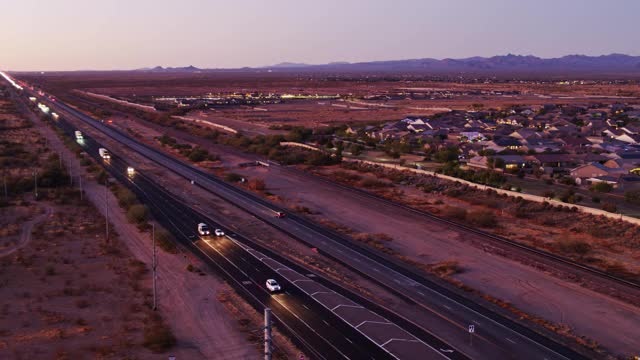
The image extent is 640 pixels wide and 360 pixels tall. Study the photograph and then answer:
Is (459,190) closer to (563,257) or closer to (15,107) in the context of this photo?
(563,257)

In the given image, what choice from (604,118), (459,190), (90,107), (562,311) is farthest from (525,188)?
(90,107)

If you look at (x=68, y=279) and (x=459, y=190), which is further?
(x=459, y=190)

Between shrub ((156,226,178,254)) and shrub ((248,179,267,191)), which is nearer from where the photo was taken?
shrub ((156,226,178,254))

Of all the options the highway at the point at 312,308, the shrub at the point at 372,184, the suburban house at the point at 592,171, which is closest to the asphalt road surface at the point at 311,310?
the highway at the point at 312,308

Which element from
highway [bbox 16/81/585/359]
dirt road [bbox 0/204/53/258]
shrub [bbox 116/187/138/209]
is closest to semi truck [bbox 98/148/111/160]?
shrub [bbox 116/187/138/209]

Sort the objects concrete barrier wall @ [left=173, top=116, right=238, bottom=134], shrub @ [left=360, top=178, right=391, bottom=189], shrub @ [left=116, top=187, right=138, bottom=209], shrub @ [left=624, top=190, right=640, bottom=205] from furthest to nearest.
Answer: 1. concrete barrier wall @ [left=173, top=116, right=238, bottom=134]
2. shrub @ [left=360, top=178, right=391, bottom=189]
3. shrub @ [left=624, top=190, right=640, bottom=205]
4. shrub @ [left=116, top=187, right=138, bottom=209]

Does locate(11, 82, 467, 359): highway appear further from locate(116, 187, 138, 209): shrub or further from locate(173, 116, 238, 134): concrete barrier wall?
locate(173, 116, 238, 134): concrete barrier wall

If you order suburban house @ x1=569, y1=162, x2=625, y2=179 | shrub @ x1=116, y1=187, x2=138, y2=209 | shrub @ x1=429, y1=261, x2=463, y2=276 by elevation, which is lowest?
shrub @ x1=429, y1=261, x2=463, y2=276

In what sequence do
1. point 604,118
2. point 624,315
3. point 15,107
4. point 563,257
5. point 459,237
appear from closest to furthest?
point 624,315 < point 563,257 < point 459,237 < point 604,118 < point 15,107
